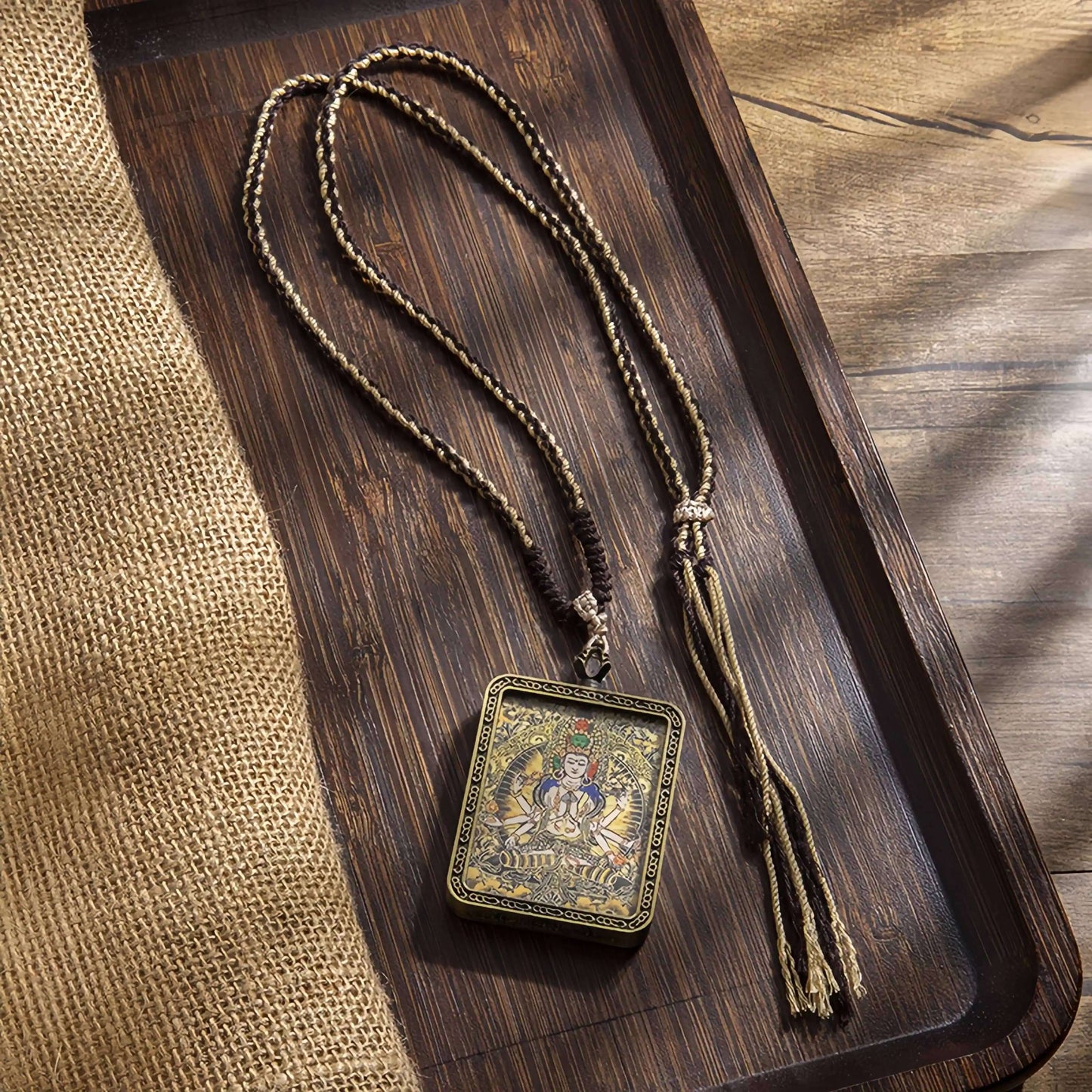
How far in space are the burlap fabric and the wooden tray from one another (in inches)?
1.5

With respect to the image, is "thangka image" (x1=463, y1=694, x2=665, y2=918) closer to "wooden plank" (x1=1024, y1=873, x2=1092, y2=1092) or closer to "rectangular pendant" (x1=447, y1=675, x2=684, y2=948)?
"rectangular pendant" (x1=447, y1=675, x2=684, y2=948)

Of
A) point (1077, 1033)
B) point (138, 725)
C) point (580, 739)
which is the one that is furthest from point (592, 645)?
point (1077, 1033)

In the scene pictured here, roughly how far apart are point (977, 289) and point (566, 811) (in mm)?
528

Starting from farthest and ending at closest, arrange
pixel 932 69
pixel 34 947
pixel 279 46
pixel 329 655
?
pixel 932 69, pixel 279 46, pixel 329 655, pixel 34 947

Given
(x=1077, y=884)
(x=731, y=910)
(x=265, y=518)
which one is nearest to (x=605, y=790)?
(x=731, y=910)

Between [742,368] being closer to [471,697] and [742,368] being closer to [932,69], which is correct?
[471,697]

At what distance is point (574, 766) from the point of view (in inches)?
24.0

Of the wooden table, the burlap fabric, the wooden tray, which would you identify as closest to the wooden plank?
the wooden table

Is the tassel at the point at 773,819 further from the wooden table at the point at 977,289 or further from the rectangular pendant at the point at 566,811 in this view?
the wooden table at the point at 977,289

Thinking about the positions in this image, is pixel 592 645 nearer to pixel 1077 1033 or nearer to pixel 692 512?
pixel 692 512

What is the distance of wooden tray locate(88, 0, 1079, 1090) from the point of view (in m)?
0.59

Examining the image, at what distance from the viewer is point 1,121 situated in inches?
26.8

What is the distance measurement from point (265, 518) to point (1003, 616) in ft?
1.63

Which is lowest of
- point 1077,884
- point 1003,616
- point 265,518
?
point 1077,884
